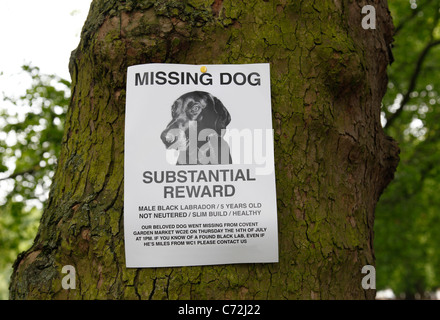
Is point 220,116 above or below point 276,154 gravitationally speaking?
above

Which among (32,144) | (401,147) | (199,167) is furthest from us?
(401,147)

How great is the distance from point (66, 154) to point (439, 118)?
29.9 ft

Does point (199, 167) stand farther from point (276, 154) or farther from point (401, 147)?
point (401, 147)

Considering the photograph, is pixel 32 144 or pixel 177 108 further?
pixel 32 144

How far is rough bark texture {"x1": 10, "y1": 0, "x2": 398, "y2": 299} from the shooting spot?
1719 mm

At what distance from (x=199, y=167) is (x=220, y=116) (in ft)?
0.77

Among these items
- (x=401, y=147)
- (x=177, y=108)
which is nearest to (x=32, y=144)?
(x=177, y=108)

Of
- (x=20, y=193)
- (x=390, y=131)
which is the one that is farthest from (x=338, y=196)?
(x=390, y=131)

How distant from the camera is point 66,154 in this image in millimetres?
2037

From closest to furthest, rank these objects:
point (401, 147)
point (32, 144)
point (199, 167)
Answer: point (199, 167)
point (32, 144)
point (401, 147)

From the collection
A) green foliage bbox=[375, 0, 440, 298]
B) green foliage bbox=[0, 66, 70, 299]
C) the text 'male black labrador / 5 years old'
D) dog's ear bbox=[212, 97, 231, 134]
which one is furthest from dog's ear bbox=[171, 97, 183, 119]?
green foliage bbox=[375, 0, 440, 298]

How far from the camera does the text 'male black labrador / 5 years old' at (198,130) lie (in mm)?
1773

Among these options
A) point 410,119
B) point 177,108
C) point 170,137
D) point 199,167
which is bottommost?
point 199,167

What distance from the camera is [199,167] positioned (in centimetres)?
177
